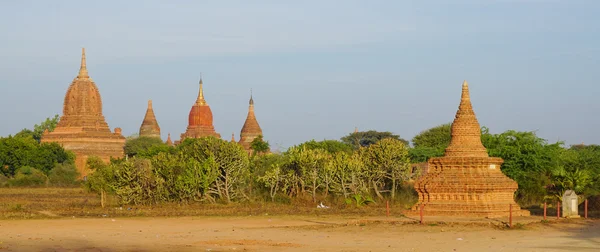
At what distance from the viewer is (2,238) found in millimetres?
22156

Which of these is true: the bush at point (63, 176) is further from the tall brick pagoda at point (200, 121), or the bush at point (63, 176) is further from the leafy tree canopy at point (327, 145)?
the tall brick pagoda at point (200, 121)

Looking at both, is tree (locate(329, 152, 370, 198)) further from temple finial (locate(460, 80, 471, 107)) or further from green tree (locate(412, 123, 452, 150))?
green tree (locate(412, 123, 452, 150))

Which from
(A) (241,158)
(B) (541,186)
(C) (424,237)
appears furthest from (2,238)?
(B) (541,186)

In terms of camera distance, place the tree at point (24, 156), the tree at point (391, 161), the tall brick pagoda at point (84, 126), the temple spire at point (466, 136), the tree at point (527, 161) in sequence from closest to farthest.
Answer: the temple spire at point (466, 136) → the tree at point (527, 161) → the tree at point (391, 161) → the tree at point (24, 156) → the tall brick pagoda at point (84, 126)

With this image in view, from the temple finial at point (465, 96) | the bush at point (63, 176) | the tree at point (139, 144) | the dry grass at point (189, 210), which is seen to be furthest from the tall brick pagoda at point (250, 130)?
the temple finial at point (465, 96)

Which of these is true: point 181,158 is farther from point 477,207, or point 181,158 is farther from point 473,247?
point 473,247

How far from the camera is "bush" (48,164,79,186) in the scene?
69.1 metres

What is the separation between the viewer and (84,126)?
86.0 meters

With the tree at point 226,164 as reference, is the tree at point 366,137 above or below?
above

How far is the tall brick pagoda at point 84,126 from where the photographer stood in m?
85.3

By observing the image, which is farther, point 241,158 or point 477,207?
point 241,158

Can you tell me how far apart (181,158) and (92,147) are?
159ft

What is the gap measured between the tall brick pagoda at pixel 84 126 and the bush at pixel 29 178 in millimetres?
13324

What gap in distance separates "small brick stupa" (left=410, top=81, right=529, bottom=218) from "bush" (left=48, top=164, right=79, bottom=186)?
43403mm
